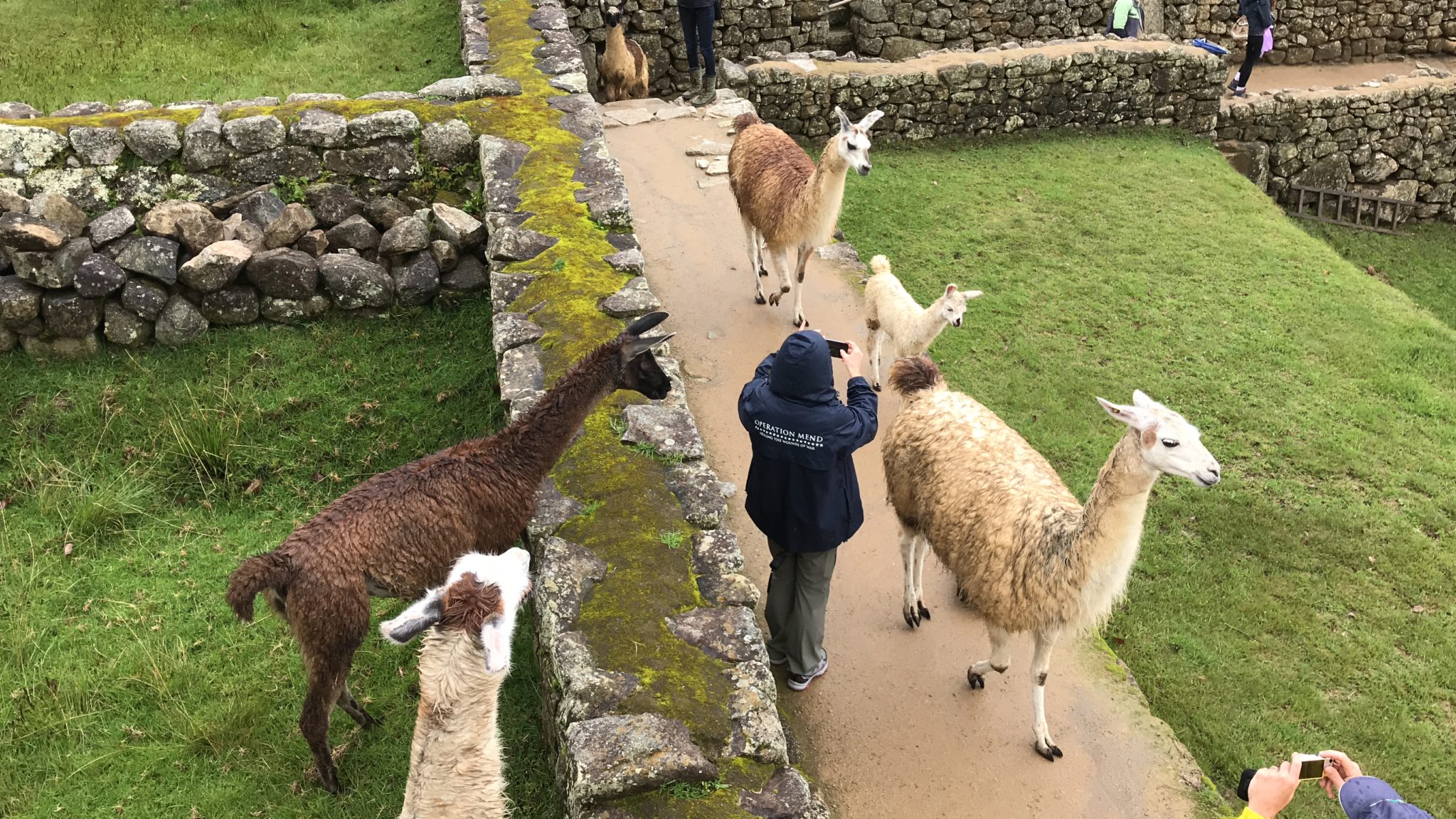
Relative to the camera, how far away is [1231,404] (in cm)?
738

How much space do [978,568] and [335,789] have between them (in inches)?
112

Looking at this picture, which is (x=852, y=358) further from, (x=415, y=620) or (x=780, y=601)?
(x=415, y=620)

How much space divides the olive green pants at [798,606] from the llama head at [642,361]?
35.0 inches

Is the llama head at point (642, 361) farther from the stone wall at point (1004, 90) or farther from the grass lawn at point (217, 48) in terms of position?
the stone wall at point (1004, 90)

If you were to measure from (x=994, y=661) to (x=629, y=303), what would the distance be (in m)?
2.68

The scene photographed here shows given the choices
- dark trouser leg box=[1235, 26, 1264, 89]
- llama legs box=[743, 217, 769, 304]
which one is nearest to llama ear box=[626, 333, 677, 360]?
llama legs box=[743, 217, 769, 304]

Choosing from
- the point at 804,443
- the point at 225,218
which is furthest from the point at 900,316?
the point at 225,218

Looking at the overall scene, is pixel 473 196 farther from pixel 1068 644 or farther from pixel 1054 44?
pixel 1054 44

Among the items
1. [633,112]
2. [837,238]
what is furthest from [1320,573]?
[633,112]

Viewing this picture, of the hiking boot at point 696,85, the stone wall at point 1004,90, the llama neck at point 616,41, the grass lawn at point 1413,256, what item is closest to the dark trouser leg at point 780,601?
the hiking boot at point 696,85

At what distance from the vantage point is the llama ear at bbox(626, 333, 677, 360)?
14.0ft

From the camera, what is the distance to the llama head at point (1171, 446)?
354cm

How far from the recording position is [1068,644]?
4.93m

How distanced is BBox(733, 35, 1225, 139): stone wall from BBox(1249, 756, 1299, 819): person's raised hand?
951 centimetres
